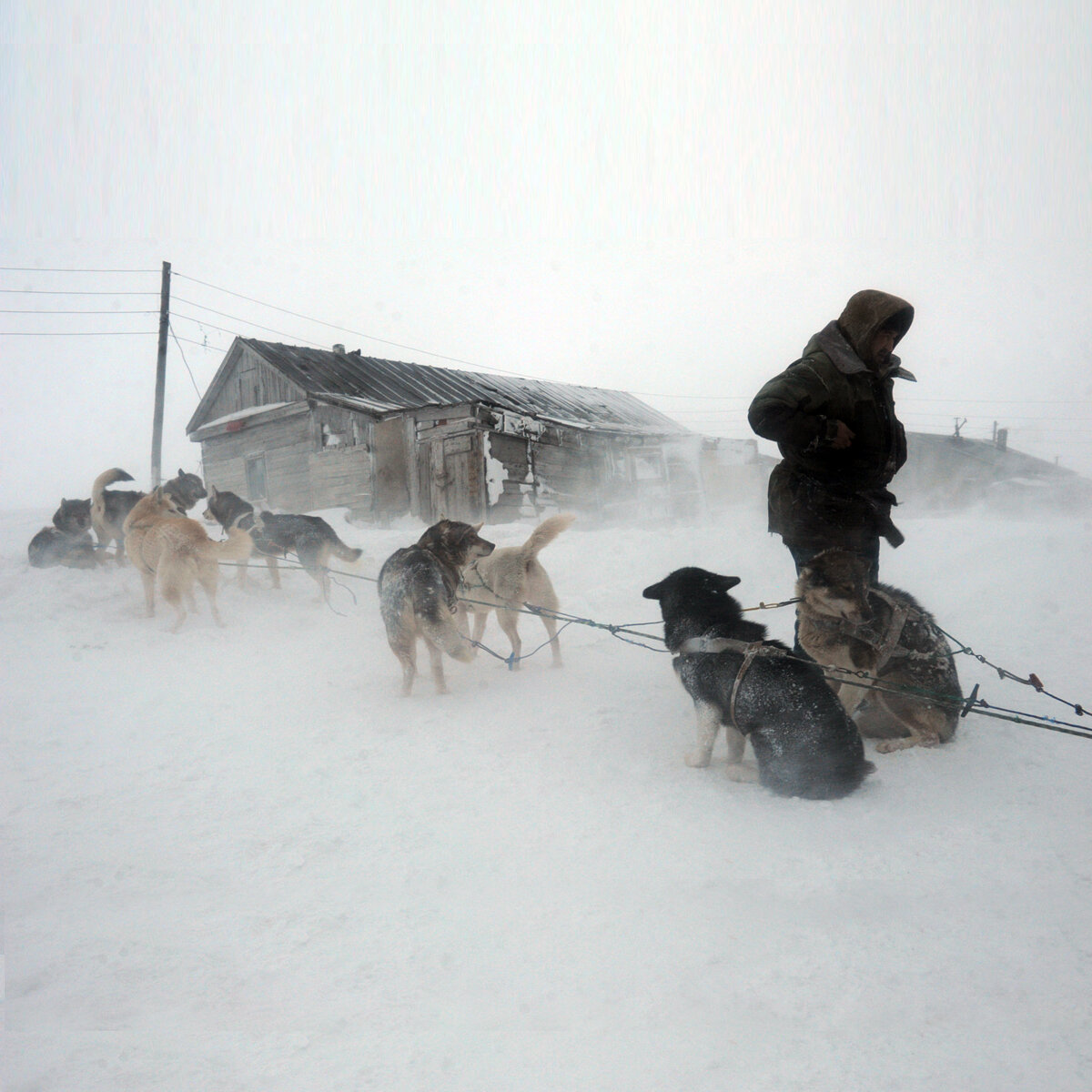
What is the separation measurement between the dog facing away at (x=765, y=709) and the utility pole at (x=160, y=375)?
18.4 metres

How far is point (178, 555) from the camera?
702 cm

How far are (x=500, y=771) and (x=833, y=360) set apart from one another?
2633 millimetres

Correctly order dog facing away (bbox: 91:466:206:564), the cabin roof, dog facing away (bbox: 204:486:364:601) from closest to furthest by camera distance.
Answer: dog facing away (bbox: 204:486:364:601) → dog facing away (bbox: 91:466:206:564) → the cabin roof

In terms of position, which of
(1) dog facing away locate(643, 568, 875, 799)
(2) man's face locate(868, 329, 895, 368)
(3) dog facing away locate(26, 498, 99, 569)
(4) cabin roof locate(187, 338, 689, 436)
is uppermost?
(4) cabin roof locate(187, 338, 689, 436)

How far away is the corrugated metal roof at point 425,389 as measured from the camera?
1750 centimetres

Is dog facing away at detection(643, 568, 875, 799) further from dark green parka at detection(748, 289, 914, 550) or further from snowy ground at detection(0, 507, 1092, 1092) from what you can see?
dark green parka at detection(748, 289, 914, 550)

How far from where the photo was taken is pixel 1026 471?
1404 inches

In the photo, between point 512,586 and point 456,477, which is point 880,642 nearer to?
point 512,586

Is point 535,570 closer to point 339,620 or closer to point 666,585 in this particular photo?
point 666,585

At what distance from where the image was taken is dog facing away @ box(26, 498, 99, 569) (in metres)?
8.57

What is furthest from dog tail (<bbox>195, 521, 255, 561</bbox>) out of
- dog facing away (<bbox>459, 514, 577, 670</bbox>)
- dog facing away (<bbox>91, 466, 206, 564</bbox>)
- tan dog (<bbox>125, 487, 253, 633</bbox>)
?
dog facing away (<bbox>459, 514, 577, 670</bbox>)

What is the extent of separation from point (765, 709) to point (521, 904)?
4.45 ft

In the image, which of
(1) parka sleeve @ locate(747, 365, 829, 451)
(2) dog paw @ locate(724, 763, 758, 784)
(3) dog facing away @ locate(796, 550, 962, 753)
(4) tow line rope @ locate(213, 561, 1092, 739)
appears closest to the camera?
(4) tow line rope @ locate(213, 561, 1092, 739)

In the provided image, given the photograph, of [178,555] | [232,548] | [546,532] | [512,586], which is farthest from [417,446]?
[546,532]
